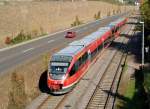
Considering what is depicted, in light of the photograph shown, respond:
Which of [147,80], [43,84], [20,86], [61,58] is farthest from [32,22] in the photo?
[20,86]

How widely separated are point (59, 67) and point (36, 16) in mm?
42526

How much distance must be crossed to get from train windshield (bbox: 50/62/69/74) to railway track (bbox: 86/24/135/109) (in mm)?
3328

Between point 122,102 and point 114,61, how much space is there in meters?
18.1

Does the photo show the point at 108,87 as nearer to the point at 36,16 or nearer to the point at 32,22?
the point at 32,22

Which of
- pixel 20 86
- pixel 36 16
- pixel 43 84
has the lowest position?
pixel 43 84

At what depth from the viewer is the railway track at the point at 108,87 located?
1201 inches

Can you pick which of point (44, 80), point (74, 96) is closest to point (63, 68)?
point (74, 96)

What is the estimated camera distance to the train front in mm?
30980

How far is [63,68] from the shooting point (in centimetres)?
3166

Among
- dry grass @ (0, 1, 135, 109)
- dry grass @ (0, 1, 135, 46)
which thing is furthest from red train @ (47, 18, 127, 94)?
dry grass @ (0, 1, 135, 46)

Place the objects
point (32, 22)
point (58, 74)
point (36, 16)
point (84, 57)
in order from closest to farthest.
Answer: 1. point (58, 74)
2. point (84, 57)
3. point (32, 22)
4. point (36, 16)

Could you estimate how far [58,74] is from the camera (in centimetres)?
3133

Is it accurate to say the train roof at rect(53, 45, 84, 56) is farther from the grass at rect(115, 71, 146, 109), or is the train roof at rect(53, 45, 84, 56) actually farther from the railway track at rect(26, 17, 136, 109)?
the grass at rect(115, 71, 146, 109)

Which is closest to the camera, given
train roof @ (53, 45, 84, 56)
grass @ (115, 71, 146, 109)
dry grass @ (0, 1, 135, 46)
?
grass @ (115, 71, 146, 109)
